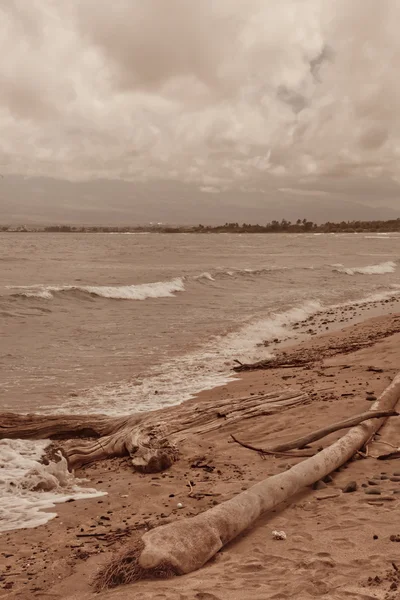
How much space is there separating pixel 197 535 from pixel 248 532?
0.58 metres

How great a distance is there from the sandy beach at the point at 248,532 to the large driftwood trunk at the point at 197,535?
0.28 ft

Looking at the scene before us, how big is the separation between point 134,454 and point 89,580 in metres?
2.47

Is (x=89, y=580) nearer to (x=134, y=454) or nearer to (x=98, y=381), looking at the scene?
(x=134, y=454)

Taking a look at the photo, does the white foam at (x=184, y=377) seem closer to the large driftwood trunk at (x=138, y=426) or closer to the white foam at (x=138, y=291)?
the large driftwood trunk at (x=138, y=426)

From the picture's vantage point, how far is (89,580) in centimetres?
364

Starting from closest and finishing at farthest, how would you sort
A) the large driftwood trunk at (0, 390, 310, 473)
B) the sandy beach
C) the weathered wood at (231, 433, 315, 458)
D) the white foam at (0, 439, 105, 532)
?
the sandy beach → the white foam at (0, 439, 105, 532) → the weathered wood at (231, 433, 315, 458) → the large driftwood trunk at (0, 390, 310, 473)

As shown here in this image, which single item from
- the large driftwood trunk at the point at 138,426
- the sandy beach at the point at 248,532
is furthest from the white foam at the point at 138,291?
the sandy beach at the point at 248,532

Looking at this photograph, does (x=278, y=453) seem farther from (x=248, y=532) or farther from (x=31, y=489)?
(x=31, y=489)

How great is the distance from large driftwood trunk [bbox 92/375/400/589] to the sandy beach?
9cm

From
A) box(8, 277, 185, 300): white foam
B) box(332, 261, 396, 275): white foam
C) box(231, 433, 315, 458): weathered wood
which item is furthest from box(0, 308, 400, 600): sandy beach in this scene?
box(332, 261, 396, 275): white foam

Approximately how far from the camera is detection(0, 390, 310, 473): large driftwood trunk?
6.34m

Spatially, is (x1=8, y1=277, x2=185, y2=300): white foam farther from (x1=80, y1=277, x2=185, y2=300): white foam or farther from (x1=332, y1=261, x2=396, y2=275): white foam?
(x1=332, y1=261, x2=396, y2=275): white foam

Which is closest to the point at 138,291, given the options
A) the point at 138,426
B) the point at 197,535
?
the point at 138,426

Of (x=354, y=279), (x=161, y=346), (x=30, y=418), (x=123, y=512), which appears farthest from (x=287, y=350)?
(x=354, y=279)
